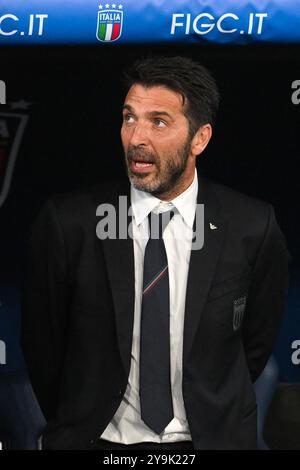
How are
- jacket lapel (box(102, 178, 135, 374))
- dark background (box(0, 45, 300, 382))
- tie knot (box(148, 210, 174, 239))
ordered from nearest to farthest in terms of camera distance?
jacket lapel (box(102, 178, 135, 374))
tie knot (box(148, 210, 174, 239))
dark background (box(0, 45, 300, 382))

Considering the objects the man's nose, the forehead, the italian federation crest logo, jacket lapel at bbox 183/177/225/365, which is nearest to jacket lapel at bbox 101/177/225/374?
jacket lapel at bbox 183/177/225/365

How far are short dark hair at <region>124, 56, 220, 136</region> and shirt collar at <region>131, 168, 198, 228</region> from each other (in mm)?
238

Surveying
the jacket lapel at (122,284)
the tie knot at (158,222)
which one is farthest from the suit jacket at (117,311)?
the tie knot at (158,222)

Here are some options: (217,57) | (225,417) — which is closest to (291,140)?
(217,57)

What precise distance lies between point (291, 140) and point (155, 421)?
1465 millimetres

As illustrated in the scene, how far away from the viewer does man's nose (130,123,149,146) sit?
4.09 metres

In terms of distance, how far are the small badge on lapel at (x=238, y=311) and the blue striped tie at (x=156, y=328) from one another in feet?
0.81

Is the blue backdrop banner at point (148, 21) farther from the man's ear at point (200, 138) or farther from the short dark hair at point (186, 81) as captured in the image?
the man's ear at point (200, 138)

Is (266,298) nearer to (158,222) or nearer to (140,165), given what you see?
(158,222)

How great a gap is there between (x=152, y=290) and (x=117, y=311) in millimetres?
146

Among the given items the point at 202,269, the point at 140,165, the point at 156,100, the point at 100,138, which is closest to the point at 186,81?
the point at 156,100

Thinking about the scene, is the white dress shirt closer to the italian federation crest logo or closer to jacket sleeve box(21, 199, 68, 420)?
jacket sleeve box(21, 199, 68, 420)

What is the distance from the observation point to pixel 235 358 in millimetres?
4230

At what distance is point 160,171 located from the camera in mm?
4156
